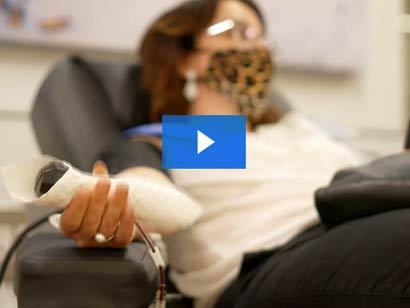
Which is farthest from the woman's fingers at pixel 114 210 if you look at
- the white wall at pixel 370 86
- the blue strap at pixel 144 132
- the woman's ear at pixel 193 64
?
the white wall at pixel 370 86

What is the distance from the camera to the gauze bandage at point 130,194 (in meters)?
0.56

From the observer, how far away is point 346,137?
160cm

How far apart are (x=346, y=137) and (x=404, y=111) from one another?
2.27 ft

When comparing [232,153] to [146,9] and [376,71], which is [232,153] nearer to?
[146,9]

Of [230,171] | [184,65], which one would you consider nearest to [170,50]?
[184,65]

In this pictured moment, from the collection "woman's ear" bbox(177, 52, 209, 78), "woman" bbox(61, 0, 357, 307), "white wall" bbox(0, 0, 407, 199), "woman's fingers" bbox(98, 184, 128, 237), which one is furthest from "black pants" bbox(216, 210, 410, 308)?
"white wall" bbox(0, 0, 407, 199)

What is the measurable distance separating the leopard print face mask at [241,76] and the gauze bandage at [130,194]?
1.48 feet

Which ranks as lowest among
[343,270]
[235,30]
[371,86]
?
[371,86]

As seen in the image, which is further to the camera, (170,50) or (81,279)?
(170,50)

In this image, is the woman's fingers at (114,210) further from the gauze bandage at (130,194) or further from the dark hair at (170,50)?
the dark hair at (170,50)

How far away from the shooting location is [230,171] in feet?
3.40

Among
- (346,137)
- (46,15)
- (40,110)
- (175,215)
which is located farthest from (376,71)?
(175,215)
